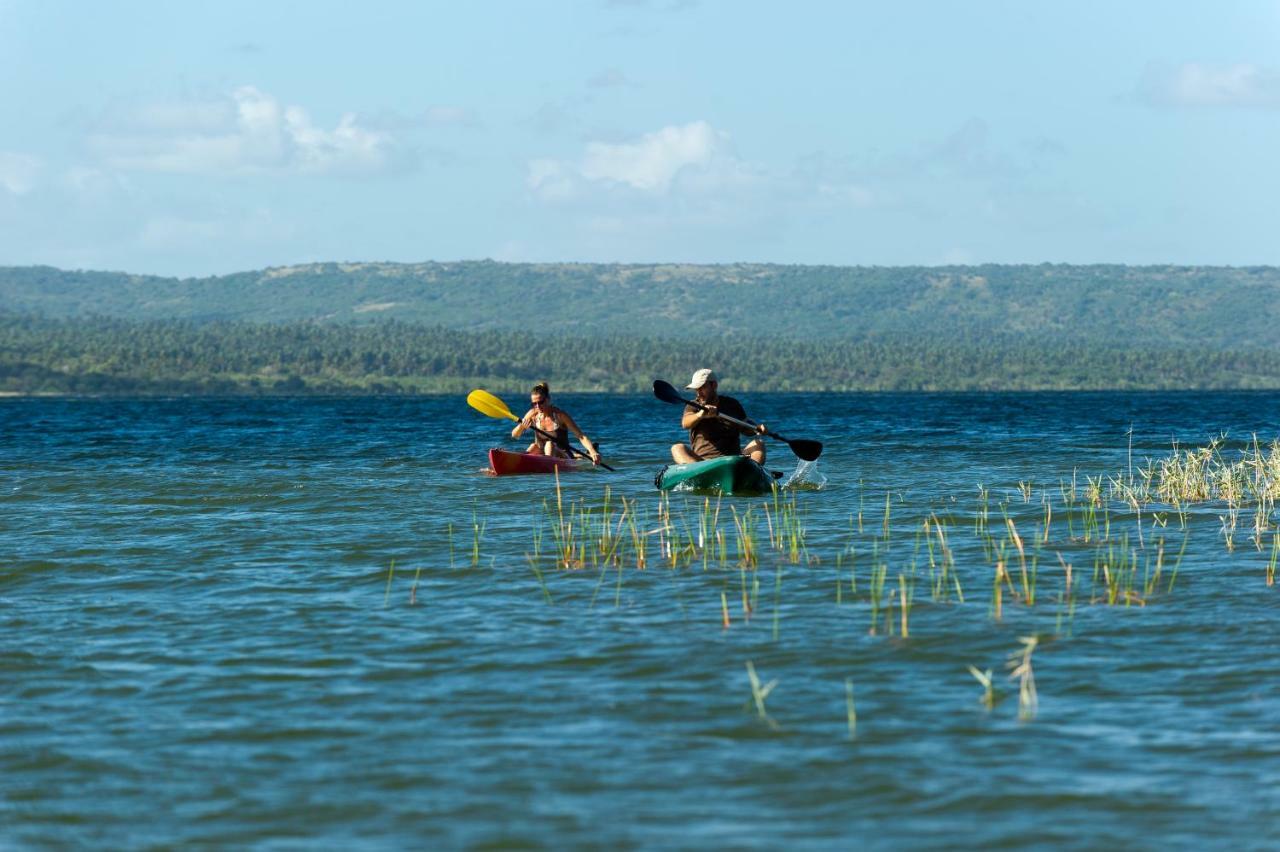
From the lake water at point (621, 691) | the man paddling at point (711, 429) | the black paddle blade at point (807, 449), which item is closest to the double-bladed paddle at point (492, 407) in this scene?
the black paddle blade at point (807, 449)

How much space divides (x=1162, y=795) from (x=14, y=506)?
19.3m

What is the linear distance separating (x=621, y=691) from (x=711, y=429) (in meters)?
13.2

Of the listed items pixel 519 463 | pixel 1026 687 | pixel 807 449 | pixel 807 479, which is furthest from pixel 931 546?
pixel 519 463

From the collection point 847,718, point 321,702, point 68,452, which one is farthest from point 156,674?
point 68,452

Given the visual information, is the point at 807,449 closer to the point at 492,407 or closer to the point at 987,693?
the point at 492,407

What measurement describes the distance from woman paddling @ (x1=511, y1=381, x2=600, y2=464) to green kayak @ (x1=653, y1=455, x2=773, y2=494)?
11.4 ft

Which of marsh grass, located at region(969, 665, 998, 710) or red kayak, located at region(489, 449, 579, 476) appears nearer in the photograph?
marsh grass, located at region(969, 665, 998, 710)

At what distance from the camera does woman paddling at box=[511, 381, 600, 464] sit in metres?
26.6

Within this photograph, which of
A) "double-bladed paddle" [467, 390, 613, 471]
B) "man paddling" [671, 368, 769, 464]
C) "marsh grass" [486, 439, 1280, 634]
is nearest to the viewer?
"marsh grass" [486, 439, 1280, 634]

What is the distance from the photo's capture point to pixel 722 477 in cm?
2262

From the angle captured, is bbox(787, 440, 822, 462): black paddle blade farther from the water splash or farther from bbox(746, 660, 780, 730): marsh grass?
bbox(746, 660, 780, 730): marsh grass

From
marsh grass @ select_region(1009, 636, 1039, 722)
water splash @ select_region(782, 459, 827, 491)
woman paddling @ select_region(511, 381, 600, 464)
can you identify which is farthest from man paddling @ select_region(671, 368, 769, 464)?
marsh grass @ select_region(1009, 636, 1039, 722)

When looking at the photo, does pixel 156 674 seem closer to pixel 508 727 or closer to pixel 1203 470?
pixel 508 727

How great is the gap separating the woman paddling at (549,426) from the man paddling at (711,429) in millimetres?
3389
